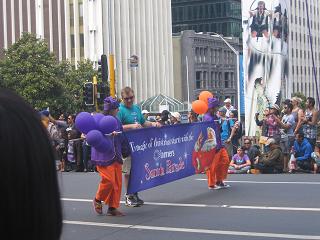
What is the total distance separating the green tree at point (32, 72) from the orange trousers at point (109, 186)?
38823 mm

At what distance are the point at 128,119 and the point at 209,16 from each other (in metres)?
106

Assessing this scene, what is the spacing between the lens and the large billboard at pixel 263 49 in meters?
62.2

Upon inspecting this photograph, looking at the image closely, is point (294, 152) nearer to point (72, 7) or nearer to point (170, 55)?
point (72, 7)

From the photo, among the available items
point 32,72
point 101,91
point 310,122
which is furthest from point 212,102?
point 32,72

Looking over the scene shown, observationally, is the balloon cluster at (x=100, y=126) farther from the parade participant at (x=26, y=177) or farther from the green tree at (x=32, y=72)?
the green tree at (x=32, y=72)

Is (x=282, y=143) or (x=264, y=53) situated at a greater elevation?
(x=264, y=53)

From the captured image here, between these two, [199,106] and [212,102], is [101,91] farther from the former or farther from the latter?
[212,102]

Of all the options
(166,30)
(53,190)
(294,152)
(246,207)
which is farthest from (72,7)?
(53,190)

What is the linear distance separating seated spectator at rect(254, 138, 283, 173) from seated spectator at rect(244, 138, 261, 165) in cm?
52

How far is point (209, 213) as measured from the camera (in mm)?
9656

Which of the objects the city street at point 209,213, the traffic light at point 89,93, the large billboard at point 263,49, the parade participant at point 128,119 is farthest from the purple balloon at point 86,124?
the large billboard at point 263,49

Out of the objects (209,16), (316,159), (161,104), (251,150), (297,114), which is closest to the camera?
(316,159)

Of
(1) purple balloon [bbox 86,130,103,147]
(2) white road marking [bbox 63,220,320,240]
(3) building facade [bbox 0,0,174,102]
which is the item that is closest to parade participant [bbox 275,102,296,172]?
(1) purple balloon [bbox 86,130,103,147]

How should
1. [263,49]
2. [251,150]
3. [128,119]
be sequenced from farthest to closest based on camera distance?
[263,49] < [251,150] < [128,119]
